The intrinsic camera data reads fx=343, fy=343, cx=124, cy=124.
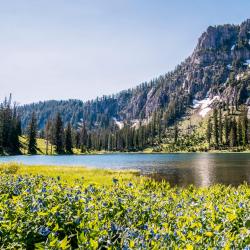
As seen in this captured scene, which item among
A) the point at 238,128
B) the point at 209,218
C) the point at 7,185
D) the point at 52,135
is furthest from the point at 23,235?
the point at 238,128

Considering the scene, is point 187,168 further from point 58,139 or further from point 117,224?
point 58,139

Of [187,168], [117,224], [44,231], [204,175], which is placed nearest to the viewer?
[44,231]

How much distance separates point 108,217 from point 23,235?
8.33 ft

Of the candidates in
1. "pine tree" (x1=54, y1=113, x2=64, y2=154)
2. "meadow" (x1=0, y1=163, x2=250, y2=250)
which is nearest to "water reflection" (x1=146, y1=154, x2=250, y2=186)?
"meadow" (x1=0, y1=163, x2=250, y2=250)

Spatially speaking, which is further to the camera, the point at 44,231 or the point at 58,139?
the point at 58,139

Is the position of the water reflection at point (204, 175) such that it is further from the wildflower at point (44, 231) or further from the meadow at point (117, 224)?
the wildflower at point (44, 231)

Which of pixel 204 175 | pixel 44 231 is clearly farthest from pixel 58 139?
pixel 44 231

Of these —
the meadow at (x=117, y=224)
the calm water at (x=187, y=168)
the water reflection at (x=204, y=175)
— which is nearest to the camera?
the meadow at (x=117, y=224)

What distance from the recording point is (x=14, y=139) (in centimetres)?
14288

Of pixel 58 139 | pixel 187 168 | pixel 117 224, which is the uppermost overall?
pixel 58 139

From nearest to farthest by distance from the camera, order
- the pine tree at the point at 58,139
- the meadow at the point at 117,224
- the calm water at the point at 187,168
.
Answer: the meadow at the point at 117,224 < the calm water at the point at 187,168 < the pine tree at the point at 58,139

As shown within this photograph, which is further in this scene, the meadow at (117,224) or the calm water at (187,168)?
the calm water at (187,168)

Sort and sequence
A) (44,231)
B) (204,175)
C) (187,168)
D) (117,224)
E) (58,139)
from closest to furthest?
(44,231)
(117,224)
(204,175)
(187,168)
(58,139)

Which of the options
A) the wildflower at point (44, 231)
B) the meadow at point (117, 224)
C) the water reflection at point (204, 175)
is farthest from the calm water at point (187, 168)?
the wildflower at point (44, 231)
